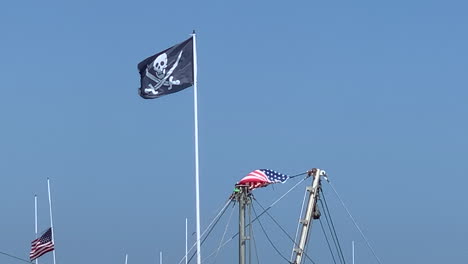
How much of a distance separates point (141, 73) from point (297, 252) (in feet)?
36.0

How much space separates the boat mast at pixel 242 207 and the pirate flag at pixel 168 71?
4439 millimetres

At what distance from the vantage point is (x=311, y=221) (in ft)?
185

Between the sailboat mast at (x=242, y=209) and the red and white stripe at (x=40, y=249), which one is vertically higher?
the red and white stripe at (x=40, y=249)

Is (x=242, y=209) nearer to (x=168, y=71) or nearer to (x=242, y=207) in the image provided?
(x=242, y=207)

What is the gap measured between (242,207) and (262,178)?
2.74m

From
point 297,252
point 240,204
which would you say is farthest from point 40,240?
point 240,204

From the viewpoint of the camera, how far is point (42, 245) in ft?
235

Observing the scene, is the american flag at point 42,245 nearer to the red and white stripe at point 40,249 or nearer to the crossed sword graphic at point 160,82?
the red and white stripe at point 40,249

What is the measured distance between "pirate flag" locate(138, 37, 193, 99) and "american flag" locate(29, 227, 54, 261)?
24.3 meters

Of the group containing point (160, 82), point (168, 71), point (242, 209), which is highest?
point (168, 71)

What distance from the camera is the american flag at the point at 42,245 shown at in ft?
235

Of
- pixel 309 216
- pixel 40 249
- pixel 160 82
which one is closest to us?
pixel 160 82

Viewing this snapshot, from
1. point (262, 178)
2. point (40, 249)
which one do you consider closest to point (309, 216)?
point (262, 178)

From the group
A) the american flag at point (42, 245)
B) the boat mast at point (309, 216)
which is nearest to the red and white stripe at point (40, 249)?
the american flag at point (42, 245)
